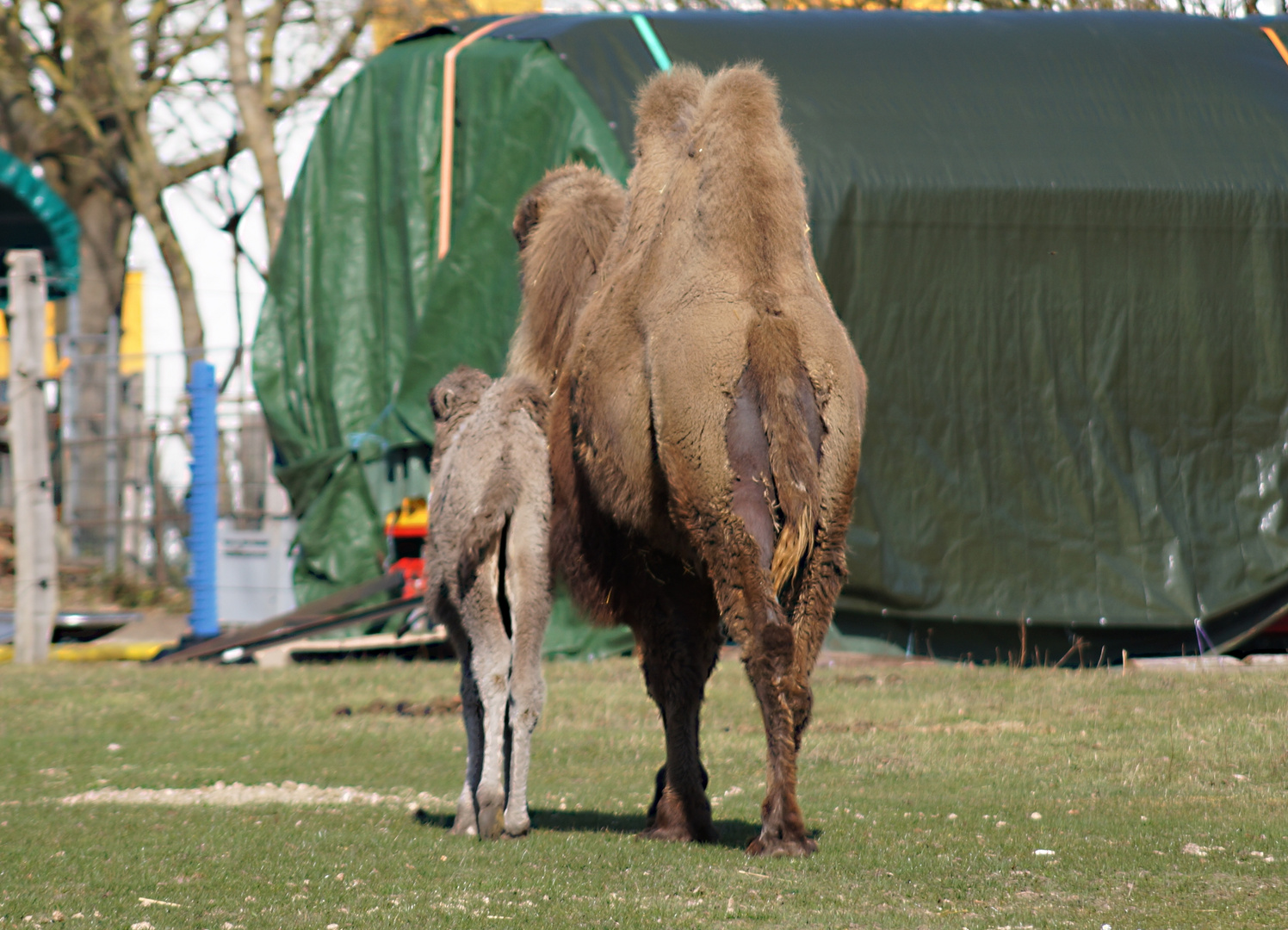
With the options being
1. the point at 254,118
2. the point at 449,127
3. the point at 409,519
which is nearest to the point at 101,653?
the point at 409,519

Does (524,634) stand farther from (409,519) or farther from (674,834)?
(409,519)

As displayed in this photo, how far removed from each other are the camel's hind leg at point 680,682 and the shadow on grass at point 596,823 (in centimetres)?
17

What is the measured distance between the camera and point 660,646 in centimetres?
568

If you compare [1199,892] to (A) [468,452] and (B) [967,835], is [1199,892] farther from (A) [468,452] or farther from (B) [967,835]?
(A) [468,452]

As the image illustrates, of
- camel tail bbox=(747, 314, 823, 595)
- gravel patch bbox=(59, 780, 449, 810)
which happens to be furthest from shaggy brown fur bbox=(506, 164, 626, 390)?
gravel patch bbox=(59, 780, 449, 810)

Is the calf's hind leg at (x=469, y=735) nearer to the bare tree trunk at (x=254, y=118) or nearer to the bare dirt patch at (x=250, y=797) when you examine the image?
the bare dirt patch at (x=250, y=797)

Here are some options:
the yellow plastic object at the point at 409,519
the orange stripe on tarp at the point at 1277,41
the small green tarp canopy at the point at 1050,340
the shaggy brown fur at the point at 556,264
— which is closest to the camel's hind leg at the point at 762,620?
the shaggy brown fur at the point at 556,264

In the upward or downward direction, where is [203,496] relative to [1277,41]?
downward

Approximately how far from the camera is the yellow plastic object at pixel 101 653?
1273 cm

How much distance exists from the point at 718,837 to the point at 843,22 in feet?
30.0

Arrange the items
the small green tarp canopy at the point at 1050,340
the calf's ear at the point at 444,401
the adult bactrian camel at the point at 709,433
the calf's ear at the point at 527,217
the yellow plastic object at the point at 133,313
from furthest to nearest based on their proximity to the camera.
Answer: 1. the yellow plastic object at the point at 133,313
2. the small green tarp canopy at the point at 1050,340
3. the calf's ear at the point at 527,217
4. the calf's ear at the point at 444,401
5. the adult bactrian camel at the point at 709,433

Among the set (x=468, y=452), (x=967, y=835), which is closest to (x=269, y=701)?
(x=468, y=452)

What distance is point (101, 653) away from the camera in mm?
12758

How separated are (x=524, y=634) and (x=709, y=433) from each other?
99cm
